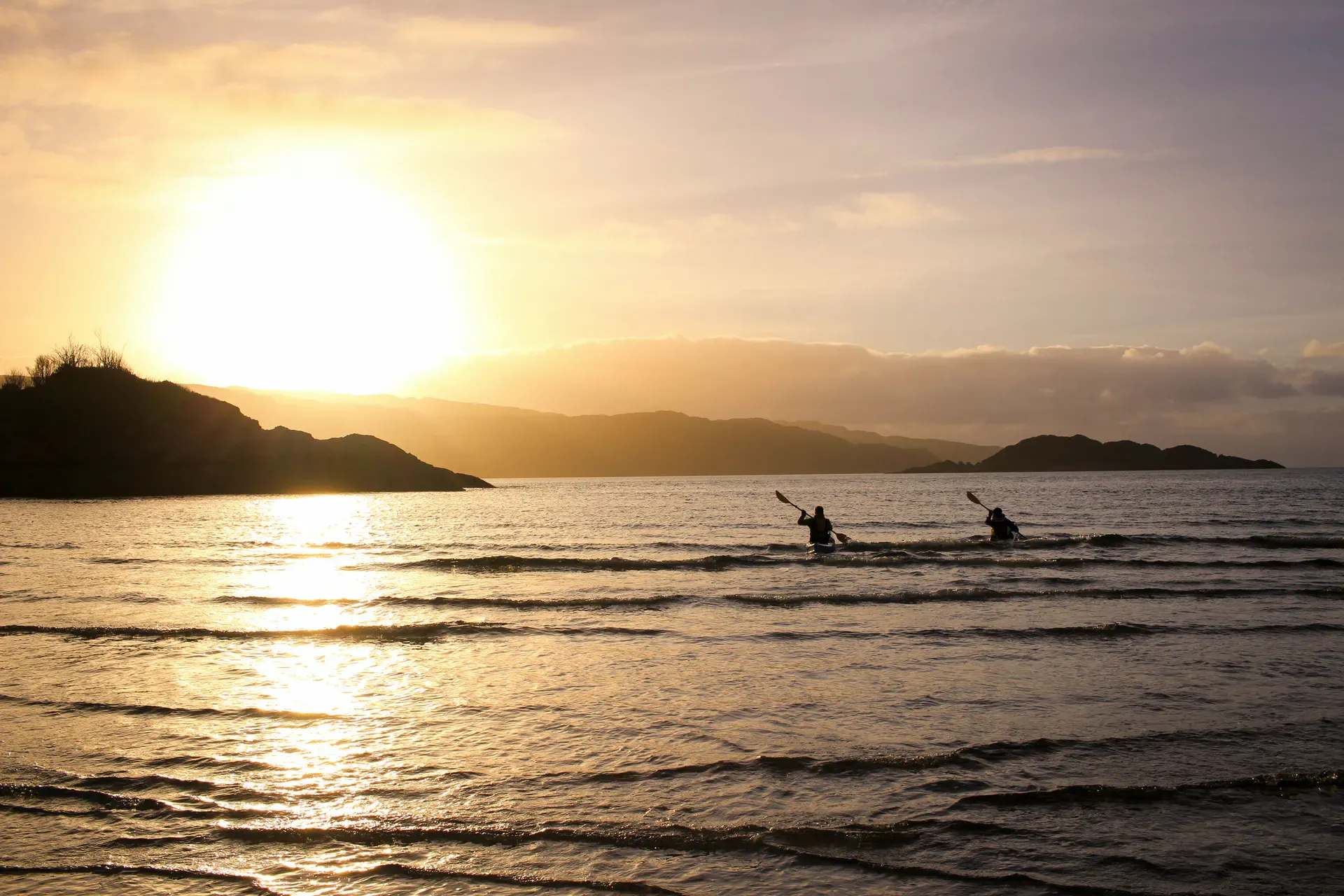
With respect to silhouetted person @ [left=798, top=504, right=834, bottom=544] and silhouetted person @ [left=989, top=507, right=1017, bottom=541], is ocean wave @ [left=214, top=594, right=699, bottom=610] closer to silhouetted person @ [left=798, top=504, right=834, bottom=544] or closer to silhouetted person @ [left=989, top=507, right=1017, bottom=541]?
silhouetted person @ [left=798, top=504, right=834, bottom=544]

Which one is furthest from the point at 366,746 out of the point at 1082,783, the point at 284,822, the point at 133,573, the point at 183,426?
the point at 183,426

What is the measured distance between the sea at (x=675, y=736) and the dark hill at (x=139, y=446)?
338ft

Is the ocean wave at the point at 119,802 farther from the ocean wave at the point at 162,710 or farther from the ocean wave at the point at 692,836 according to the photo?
the ocean wave at the point at 162,710

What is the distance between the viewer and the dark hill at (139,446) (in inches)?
4375

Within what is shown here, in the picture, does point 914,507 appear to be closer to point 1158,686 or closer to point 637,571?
point 637,571

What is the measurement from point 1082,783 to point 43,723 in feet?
42.1

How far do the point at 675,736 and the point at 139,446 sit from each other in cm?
13010

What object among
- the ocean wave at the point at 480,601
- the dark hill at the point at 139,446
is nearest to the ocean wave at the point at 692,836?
the ocean wave at the point at 480,601

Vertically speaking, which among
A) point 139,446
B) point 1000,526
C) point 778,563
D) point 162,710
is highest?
point 139,446

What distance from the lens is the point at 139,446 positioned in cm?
11794

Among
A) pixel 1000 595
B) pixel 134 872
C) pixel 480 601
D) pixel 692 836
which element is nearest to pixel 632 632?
pixel 480 601

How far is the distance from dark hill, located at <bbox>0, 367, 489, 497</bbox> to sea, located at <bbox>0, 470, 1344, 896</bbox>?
102935 millimetres

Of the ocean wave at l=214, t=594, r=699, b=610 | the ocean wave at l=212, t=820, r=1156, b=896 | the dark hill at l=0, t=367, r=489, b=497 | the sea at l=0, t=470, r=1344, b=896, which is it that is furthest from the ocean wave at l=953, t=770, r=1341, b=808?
the dark hill at l=0, t=367, r=489, b=497

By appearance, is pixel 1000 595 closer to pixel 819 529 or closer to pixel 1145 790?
pixel 819 529
